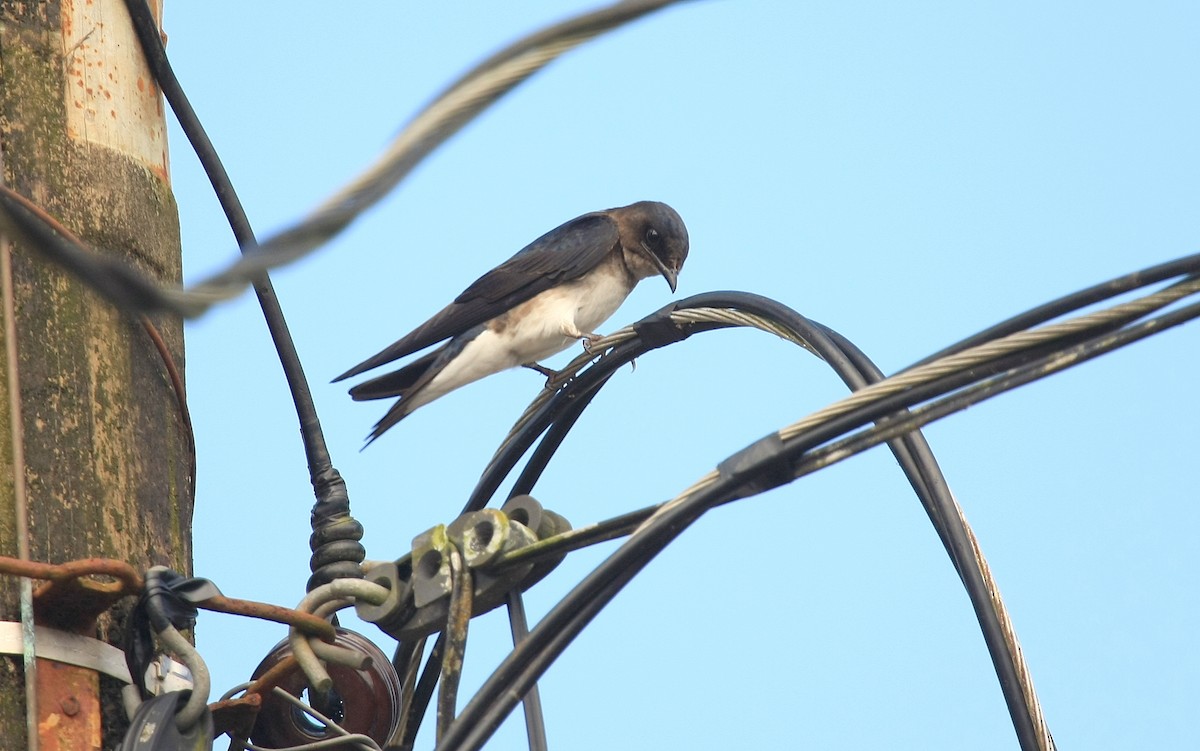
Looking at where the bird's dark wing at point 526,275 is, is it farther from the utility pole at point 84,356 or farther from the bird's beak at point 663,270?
the utility pole at point 84,356

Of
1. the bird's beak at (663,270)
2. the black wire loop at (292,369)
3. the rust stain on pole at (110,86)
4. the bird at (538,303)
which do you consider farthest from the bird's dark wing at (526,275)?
the rust stain on pole at (110,86)

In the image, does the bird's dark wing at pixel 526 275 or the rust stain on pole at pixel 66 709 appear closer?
the rust stain on pole at pixel 66 709

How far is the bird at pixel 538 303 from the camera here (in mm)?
6297

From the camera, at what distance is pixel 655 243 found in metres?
7.33

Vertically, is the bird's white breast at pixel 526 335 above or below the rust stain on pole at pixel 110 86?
above

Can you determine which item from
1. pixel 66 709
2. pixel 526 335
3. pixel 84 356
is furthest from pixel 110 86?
pixel 526 335

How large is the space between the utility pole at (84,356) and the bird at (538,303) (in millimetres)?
2389

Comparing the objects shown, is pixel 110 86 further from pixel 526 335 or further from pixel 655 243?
pixel 655 243

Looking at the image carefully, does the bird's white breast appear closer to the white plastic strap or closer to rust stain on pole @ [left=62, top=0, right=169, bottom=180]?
rust stain on pole @ [left=62, top=0, right=169, bottom=180]

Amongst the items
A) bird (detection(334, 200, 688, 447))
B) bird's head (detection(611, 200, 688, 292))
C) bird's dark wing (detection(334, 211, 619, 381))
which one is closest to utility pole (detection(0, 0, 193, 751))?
bird (detection(334, 200, 688, 447))

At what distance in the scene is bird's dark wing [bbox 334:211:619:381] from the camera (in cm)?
644

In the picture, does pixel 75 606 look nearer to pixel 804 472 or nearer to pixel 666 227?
pixel 804 472

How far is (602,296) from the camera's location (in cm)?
706

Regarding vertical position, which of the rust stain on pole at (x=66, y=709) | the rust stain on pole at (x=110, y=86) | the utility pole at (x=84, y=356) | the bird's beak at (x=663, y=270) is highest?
the bird's beak at (x=663, y=270)
